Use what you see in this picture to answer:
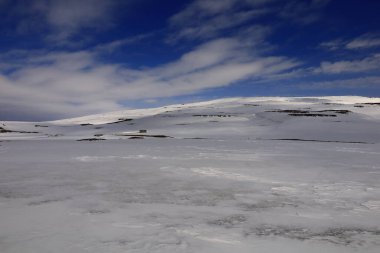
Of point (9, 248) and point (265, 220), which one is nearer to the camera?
point (9, 248)

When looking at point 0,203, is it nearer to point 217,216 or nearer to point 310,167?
point 217,216

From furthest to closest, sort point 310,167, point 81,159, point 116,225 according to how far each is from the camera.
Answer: point 81,159 < point 310,167 < point 116,225

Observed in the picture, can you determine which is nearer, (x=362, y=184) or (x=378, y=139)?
(x=362, y=184)

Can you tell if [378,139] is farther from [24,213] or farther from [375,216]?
[24,213]

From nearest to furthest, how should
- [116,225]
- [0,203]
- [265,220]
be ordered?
1. [116,225]
2. [265,220]
3. [0,203]

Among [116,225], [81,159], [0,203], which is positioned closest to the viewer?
[116,225]

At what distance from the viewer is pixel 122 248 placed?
4012 mm

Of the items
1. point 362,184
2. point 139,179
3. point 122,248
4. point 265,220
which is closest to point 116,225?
point 122,248

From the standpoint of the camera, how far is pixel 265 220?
5266 millimetres

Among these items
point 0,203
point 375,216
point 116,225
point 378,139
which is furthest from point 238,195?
point 378,139

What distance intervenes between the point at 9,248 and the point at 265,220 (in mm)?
3503

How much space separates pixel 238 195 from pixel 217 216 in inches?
64.9

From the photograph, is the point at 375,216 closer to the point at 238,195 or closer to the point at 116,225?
the point at 238,195

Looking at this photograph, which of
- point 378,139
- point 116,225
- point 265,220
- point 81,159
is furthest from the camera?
point 378,139
